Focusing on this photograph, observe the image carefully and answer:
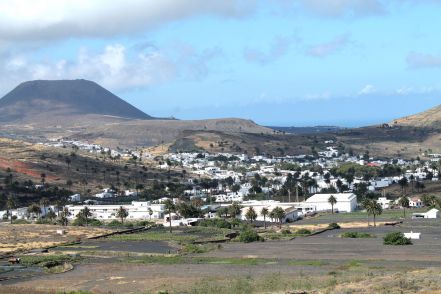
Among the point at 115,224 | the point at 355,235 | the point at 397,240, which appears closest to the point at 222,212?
the point at 115,224

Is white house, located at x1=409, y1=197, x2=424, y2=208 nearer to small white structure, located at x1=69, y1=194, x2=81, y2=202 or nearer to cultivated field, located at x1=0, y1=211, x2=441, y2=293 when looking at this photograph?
cultivated field, located at x1=0, y1=211, x2=441, y2=293

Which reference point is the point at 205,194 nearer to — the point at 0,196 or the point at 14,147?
the point at 0,196

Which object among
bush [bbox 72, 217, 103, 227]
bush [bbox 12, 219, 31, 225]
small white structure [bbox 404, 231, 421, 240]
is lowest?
bush [bbox 72, 217, 103, 227]

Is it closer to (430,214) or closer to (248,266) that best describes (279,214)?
(430,214)

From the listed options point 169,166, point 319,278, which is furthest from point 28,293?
point 169,166

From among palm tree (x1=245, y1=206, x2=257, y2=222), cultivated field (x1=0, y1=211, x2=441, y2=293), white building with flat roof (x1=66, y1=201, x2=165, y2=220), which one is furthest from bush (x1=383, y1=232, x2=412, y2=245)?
white building with flat roof (x1=66, y1=201, x2=165, y2=220)

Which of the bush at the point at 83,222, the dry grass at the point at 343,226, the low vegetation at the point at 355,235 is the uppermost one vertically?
the low vegetation at the point at 355,235

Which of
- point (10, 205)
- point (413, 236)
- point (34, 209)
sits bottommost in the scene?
point (413, 236)

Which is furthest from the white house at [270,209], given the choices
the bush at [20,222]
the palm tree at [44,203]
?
the palm tree at [44,203]

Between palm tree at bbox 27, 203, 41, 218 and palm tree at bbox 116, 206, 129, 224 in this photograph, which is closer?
palm tree at bbox 116, 206, 129, 224

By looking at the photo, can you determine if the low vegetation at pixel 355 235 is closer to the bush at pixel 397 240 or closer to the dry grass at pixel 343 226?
the bush at pixel 397 240
